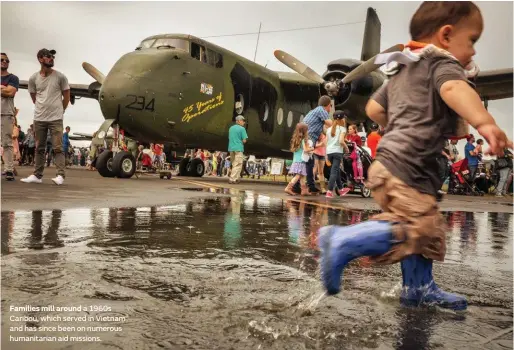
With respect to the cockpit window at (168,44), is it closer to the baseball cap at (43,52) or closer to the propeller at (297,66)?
the propeller at (297,66)

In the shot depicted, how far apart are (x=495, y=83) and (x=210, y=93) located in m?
9.67

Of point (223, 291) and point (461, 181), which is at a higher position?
point (461, 181)

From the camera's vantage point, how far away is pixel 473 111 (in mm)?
1700

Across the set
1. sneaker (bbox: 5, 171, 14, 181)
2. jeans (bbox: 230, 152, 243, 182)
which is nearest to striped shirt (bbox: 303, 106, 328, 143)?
jeans (bbox: 230, 152, 243, 182)

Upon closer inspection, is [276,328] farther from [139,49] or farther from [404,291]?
[139,49]

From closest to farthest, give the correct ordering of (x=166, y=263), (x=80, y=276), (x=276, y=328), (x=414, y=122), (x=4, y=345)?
(x=4, y=345) < (x=276, y=328) < (x=414, y=122) < (x=80, y=276) < (x=166, y=263)

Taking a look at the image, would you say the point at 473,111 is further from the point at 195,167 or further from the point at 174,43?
the point at 195,167

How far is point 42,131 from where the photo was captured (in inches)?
321

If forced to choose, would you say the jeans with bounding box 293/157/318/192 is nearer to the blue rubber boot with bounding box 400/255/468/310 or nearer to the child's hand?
the blue rubber boot with bounding box 400/255/468/310

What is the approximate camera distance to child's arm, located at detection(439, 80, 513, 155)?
165 cm

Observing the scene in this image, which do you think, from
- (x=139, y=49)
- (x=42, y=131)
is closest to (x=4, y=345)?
(x=42, y=131)

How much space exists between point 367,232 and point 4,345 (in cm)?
132

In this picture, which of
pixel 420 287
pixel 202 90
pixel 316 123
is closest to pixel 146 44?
pixel 202 90

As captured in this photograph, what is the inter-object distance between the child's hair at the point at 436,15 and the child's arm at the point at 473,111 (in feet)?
1.19
